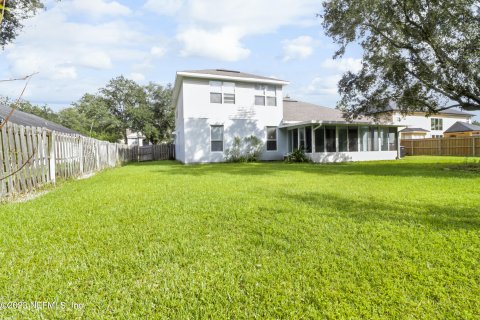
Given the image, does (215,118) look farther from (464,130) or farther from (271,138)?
(464,130)

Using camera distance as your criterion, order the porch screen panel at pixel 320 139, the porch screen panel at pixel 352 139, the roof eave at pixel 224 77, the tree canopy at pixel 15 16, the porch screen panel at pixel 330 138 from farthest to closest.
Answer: the porch screen panel at pixel 352 139 → the porch screen panel at pixel 330 138 → the porch screen panel at pixel 320 139 → the roof eave at pixel 224 77 → the tree canopy at pixel 15 16

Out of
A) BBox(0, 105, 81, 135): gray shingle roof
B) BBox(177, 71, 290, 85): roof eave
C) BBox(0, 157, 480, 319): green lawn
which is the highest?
BBox(177, 71, 290, 85): roof eave

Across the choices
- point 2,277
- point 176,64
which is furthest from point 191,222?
point 176,64

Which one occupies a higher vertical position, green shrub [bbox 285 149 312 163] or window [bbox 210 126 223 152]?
window [bbox 210 126 223 152]

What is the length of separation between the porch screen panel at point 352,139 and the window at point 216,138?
8.62m

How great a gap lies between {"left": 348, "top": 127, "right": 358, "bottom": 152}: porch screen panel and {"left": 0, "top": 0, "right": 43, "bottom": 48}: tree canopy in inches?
689

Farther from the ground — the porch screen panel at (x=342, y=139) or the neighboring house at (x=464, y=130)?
the neighboring house at (x=464, y=130)

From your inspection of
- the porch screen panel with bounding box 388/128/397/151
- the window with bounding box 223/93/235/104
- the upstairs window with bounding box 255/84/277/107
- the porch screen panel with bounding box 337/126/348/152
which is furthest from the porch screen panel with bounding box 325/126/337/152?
the window with bounding box 223/93/235/104

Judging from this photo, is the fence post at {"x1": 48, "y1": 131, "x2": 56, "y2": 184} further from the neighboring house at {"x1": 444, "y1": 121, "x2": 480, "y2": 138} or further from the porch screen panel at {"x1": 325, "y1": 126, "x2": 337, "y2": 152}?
the neighboring house at {"x1": 444, "y1": 121, "x2": 480, "y2": 138}

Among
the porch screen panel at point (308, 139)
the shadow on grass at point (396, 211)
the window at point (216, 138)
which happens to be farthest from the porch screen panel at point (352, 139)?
the shadow on grass at point (396, 211)

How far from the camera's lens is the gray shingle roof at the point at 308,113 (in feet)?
65.7

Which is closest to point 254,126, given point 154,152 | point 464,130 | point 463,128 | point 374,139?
point 374,139

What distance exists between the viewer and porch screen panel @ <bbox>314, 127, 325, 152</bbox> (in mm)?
17359

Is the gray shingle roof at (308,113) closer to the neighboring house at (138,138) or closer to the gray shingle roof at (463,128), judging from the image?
the neighboring house at (138,138)
